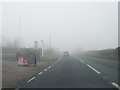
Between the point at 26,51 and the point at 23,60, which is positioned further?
the point at 26,51

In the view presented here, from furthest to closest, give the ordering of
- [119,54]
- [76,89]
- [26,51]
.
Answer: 1. [119,54]
2. [26,51]
3. [76,89]

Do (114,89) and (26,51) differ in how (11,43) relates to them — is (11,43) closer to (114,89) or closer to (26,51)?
(26,51)

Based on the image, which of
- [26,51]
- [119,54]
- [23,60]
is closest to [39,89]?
[23,60]

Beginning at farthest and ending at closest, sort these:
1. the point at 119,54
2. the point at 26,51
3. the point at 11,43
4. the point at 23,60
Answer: the point at 11,43 < the point at 119,54 < the point at 26,51 < the point at 23,60

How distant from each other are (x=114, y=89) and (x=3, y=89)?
4.63 meters

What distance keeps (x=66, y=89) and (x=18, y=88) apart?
2.07 metres

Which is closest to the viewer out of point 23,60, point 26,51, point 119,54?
point 23,60

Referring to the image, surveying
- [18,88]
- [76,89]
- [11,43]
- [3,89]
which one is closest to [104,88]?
[76,89]

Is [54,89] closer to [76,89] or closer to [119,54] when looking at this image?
[76,89]

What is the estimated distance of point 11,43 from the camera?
9419 centimetres

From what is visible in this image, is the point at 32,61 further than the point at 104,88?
Yes

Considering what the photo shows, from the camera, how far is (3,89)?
9.61 m

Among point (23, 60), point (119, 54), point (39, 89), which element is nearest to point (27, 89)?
point (39, 89)

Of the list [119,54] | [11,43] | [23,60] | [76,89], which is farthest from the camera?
[11,43]
